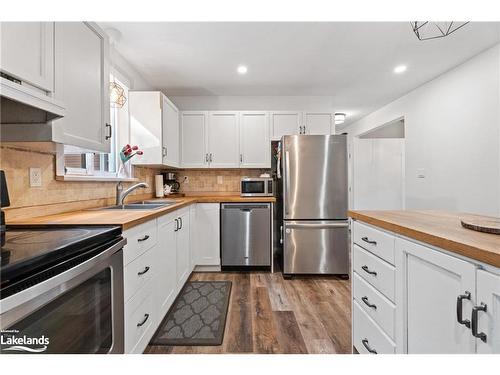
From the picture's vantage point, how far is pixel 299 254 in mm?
3027

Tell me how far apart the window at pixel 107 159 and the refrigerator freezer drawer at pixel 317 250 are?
2.09m

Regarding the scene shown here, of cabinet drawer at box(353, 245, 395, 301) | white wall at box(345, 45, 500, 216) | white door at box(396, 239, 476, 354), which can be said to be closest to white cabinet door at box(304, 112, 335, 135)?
white wall at box(345, 45, 500, 216)

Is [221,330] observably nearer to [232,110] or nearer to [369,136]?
[232,110]

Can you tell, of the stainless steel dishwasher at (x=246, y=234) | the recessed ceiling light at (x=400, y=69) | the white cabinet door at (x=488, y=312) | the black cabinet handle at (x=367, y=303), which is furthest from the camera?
the stainless steel dishwasher at (x=246, y=234)

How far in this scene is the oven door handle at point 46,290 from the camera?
25.1 inches

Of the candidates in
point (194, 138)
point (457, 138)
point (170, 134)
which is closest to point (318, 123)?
point (457, 138)

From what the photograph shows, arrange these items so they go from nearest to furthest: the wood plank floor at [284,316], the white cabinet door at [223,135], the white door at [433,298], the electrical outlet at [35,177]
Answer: the white door at [433,298] < the electrical outlet at [35,177] < the wood plank floor at [284,316] < the white cabinet door at [223,135]

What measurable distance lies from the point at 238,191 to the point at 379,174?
11.0 ft

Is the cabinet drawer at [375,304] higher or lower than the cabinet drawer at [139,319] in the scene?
higher

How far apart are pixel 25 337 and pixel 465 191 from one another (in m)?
3.83

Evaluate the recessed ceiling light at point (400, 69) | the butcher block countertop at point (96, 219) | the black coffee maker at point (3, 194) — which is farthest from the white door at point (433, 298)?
the recessed ceiling light at point (400, 69)

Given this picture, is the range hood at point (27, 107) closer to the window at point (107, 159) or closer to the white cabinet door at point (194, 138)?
the window at point (107, 159)

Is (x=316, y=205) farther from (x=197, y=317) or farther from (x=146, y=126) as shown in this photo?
(x=146, y=126)
